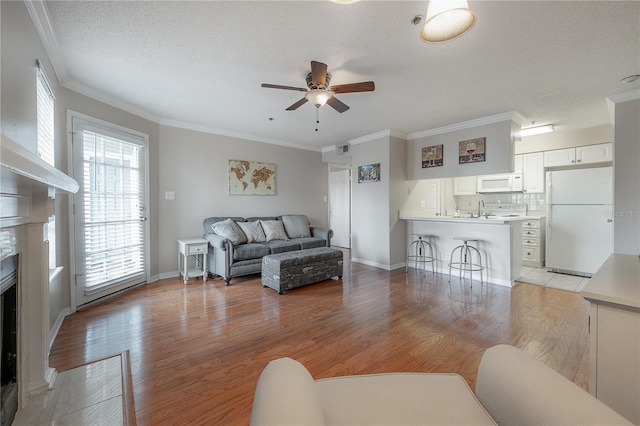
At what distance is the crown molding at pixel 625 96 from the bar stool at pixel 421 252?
2.71 metres

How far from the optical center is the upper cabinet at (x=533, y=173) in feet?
15.0

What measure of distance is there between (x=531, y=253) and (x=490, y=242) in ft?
5.29

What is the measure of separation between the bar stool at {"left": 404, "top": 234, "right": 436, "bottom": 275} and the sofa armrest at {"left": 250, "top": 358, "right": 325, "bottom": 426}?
400 centimetres

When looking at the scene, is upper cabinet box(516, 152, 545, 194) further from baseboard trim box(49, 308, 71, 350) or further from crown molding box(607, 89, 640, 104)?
baseboard trim box(49, 308, 71, 350)

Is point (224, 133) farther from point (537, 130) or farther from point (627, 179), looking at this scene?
point (627, 179)

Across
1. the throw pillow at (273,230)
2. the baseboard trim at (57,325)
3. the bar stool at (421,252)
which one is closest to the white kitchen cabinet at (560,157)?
the bar stool at (421,252)

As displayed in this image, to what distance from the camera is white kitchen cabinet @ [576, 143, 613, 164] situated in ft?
13.0

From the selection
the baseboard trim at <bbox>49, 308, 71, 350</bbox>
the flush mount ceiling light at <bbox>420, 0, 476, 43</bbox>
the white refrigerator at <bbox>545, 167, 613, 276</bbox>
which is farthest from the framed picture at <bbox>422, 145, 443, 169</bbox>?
the baseboard trim at <bbox>49, 308, 71, 350</bbox>

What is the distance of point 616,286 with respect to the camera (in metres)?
1.11

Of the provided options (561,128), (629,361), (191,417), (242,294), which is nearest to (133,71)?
(242,294)

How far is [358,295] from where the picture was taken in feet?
10.8

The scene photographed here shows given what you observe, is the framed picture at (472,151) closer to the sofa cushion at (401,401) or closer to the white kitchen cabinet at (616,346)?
the white kitchen cabinet at (616,346)

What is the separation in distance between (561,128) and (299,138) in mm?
4441

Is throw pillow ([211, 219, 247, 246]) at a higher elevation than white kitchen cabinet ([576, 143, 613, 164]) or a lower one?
lower
